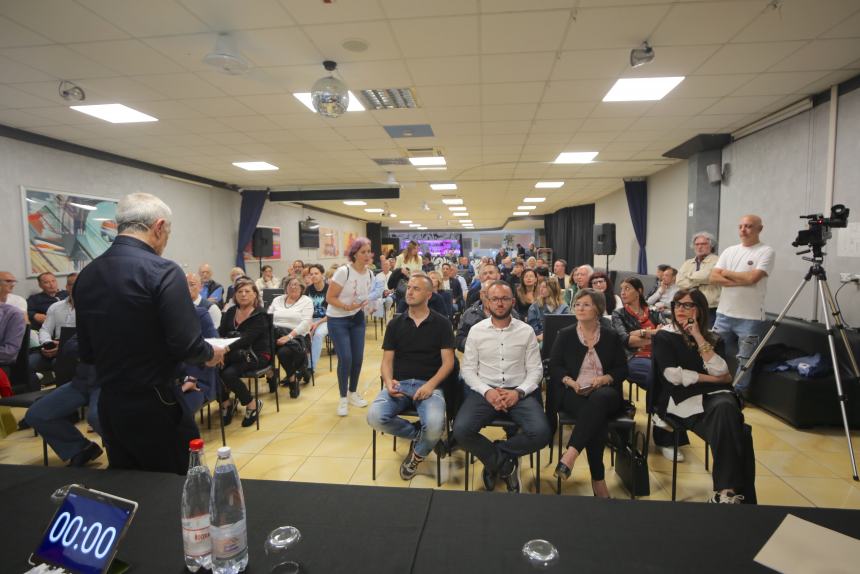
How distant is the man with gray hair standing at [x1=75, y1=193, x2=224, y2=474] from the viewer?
1.59 meters

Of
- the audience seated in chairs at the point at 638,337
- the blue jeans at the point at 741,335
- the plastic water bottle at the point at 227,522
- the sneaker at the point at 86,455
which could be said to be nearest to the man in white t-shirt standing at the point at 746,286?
the blue jeans at the point at 741,335

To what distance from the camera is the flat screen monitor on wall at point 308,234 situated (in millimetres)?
13859

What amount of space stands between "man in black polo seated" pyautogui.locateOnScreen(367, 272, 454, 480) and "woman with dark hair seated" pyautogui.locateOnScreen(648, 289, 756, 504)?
137cm

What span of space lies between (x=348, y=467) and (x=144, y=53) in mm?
3612

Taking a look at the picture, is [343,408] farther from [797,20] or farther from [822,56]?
[822,56]

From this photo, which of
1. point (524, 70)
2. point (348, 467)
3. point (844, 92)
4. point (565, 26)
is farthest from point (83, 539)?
point (844, 92)

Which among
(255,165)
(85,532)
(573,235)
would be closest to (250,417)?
(85,532)

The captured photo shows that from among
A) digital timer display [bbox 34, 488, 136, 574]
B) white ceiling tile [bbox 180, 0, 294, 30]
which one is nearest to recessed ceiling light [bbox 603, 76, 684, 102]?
Answer: white ceiling tile [bbox 180, 0, 294, 30]

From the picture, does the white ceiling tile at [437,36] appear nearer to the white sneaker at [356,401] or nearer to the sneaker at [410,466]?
the sneaker at [410,466]

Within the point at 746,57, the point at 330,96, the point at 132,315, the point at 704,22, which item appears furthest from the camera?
the point at 746,57

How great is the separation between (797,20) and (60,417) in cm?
582

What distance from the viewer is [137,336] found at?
1.60 meters

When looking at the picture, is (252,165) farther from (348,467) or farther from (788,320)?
(788,320)

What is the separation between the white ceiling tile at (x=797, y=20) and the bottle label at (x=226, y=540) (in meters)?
4.09
